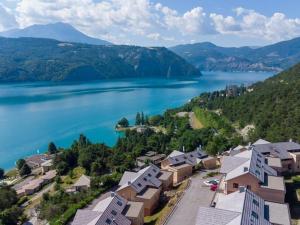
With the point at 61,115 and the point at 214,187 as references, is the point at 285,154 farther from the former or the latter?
the point at 61,115

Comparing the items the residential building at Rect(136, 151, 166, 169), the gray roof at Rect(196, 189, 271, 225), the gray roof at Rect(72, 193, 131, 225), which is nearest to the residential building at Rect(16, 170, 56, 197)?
the residential building at Rect(136, 151, 166, 169)

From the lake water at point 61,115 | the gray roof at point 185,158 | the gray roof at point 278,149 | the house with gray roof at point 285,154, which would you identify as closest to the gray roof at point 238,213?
the house with gray roof at point 285,154

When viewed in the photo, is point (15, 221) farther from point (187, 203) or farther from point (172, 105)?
point (172, 105)

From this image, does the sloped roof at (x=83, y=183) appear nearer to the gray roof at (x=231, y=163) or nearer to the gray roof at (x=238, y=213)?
the gray roof at (x=231, y=163)

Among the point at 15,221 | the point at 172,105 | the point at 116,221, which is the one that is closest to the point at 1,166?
the point at 15,221

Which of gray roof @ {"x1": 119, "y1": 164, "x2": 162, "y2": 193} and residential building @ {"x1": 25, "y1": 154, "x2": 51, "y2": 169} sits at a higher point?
gray roof @ {"x1": 119, "y1": 164, "x2": 162, "y2": 193}

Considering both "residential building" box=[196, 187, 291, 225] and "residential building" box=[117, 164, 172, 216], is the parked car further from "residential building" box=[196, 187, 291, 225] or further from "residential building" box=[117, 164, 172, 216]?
"residential building" box=[196, 187, 291, 225]

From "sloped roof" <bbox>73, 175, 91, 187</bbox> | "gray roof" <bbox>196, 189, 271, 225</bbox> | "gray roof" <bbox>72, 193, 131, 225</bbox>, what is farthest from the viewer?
"sloped roof" <bbox>73, 175, 91, 187</bbox>

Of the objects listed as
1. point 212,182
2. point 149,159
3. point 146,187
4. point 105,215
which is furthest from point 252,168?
point 149,159
